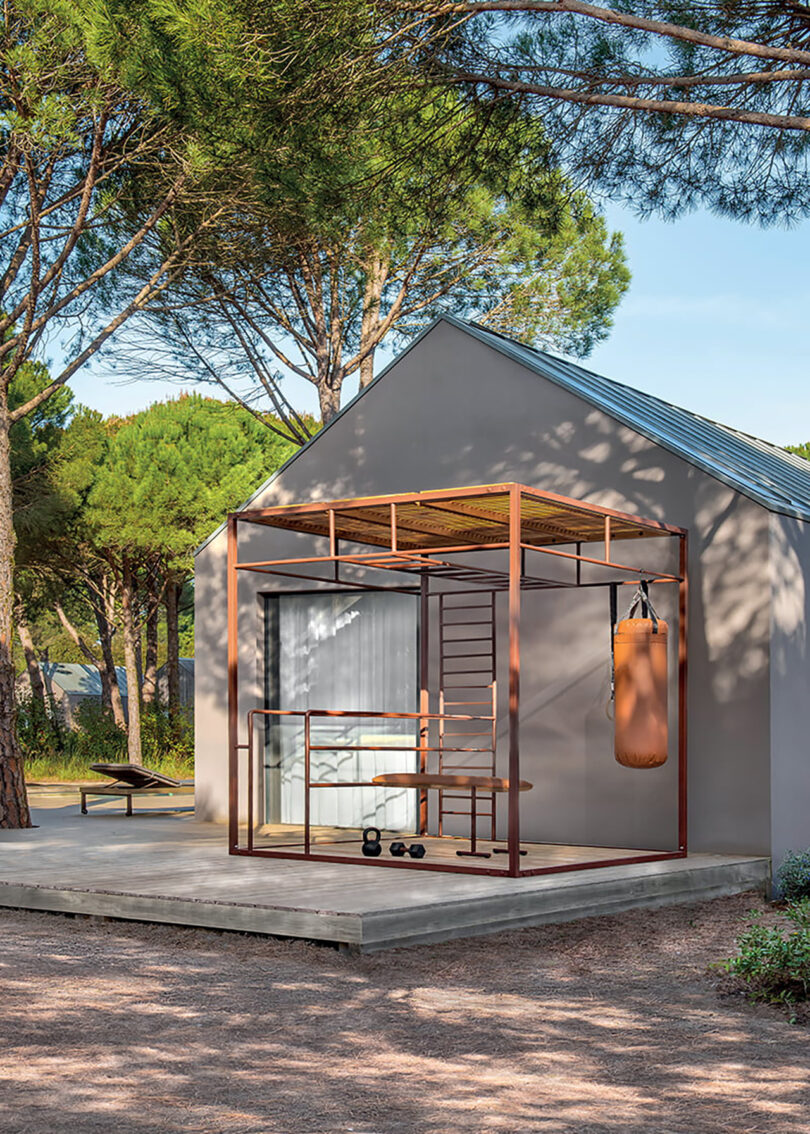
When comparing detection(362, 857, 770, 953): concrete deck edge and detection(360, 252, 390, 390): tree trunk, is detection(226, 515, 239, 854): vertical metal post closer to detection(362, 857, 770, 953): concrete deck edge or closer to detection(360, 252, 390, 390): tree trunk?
detection(362, 857, 770, 953): concrete deck edge

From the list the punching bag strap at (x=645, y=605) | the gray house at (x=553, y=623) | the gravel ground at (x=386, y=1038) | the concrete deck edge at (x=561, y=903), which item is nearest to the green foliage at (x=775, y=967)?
the gravel ground at (x=386, y=1038)

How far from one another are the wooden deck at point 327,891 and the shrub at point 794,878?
5.3 inches

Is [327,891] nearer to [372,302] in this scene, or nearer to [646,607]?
[646,607]

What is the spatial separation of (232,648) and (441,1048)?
4.34 meters

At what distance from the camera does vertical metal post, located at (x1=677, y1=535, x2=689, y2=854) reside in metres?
9.05

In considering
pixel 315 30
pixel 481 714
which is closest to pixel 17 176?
pixel 315 30

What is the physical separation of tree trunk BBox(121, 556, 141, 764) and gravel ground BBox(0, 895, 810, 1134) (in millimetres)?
12750

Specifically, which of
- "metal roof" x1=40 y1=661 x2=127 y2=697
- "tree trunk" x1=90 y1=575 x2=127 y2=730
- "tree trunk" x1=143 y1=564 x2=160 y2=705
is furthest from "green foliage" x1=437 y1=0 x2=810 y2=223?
"metal roof" x1=40 y1=661 x2=127 y2=697

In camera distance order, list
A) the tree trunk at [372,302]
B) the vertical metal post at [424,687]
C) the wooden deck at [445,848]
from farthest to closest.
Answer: the tree trunk at [372,302] < the vertical metal post at [424,687] < the wooden deck at [445,848]

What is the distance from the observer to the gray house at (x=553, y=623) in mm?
9109

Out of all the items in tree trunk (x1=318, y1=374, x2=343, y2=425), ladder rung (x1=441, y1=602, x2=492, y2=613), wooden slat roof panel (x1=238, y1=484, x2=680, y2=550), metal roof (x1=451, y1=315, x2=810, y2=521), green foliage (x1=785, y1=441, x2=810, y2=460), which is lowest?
ladder rung (x1=441, y1=602, x2=492, y2=613)

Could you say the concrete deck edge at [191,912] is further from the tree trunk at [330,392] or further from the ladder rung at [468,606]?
the tree trunk at [330,392]

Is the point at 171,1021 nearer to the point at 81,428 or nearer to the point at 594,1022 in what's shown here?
the point at 594,1022

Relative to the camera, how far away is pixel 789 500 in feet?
31.8
